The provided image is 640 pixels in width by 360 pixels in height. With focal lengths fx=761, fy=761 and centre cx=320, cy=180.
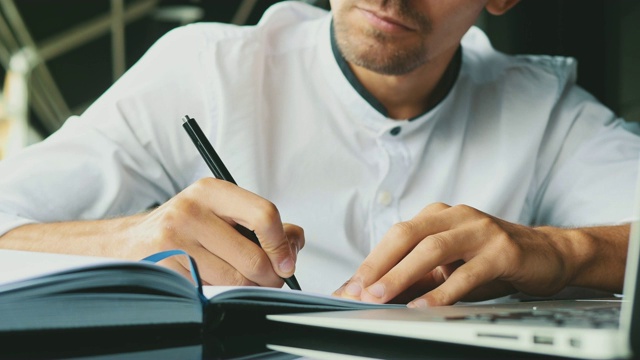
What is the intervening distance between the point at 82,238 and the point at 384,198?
46 cm

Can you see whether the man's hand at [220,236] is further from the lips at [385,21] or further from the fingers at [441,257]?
the lips at [385,21]

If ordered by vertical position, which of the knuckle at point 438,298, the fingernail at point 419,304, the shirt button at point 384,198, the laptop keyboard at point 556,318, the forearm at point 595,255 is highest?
the laptop keyboard at point 556,318

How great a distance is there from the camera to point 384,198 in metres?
1.12

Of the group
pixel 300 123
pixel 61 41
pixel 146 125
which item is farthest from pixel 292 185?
pixel 61 41

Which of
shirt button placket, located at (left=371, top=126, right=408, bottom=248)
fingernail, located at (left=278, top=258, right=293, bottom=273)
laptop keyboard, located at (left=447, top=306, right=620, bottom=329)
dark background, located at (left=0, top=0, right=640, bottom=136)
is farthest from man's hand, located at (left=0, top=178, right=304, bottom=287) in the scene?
dark background, located at (left=0, top=0, right=640, bottom=136)

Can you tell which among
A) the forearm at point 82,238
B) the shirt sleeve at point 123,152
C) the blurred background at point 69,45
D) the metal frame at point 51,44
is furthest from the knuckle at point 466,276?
the metal frame at point 51,44

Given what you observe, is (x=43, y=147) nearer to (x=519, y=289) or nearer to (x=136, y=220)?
(x=136, y=220)

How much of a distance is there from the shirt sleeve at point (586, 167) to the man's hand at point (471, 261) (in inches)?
9.0

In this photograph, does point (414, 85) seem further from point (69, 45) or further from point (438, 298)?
point (69, 45)

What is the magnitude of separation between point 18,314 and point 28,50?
103 inches

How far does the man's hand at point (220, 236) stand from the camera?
665 millimetres

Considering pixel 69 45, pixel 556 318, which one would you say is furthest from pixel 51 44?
pixel 556 318

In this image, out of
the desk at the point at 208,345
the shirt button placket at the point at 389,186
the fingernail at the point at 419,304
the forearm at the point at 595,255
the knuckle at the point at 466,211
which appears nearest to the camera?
the desk at the point at 208,345

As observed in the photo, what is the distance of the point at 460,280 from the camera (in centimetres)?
68
